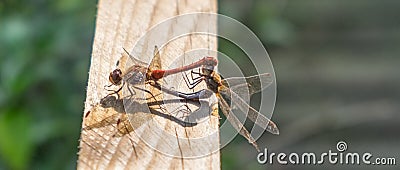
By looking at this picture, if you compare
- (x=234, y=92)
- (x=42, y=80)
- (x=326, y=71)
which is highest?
(x=326, y=71)

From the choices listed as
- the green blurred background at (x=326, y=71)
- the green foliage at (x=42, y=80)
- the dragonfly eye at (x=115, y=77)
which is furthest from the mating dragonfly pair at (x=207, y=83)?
the green blurred background at (x=326, y=71)

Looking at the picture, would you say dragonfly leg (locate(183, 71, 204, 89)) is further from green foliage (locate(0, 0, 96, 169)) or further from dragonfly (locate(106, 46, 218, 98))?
green foliage (locate(0, 0, 96, 169))

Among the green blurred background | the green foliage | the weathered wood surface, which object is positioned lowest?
the weathered wood surface

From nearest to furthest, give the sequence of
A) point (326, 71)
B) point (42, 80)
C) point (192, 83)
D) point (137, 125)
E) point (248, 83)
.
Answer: point (137, 125) → point (192, 83) → point (248, 83) → point (42, 80) → point (326, 71)

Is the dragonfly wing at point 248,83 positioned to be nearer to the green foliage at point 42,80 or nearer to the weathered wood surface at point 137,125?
the weathered wood surface at point 137,125

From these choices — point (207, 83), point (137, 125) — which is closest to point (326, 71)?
point (207, 83)

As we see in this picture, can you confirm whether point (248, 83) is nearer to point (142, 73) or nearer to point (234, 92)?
point (234, 92)

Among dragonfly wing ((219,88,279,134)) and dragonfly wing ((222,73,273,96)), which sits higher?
dragonfly wing ((222,73,273,96))

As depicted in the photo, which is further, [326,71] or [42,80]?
[326,71]

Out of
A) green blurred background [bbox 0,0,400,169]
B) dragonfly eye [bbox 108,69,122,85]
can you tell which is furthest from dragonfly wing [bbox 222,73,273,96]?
green blurred background [bbox 0,0,400,169]

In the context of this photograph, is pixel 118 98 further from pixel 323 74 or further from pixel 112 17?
pixel 323 74
